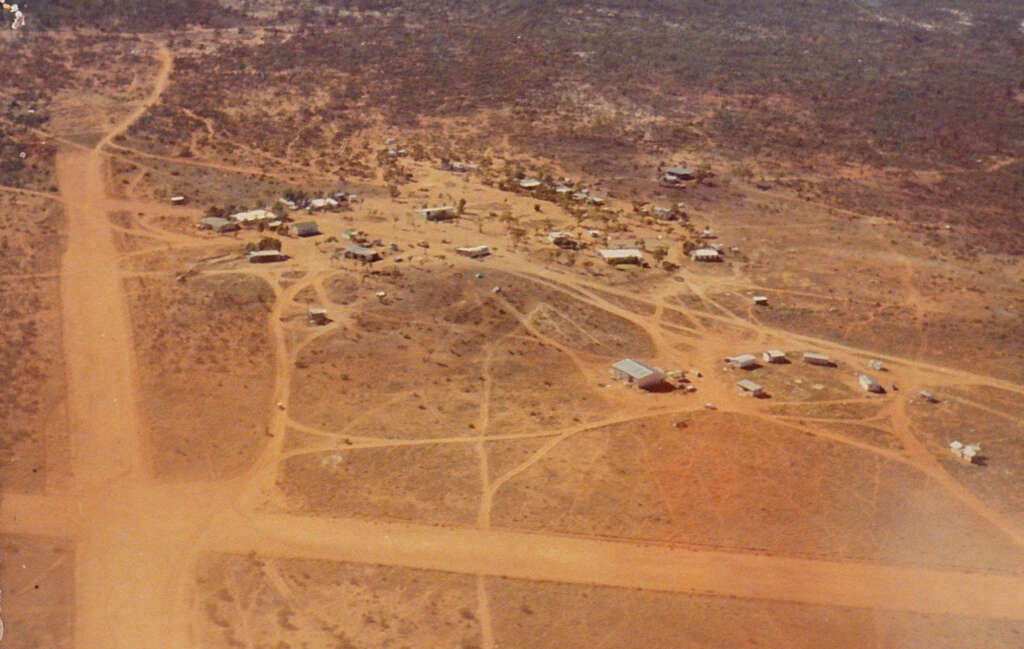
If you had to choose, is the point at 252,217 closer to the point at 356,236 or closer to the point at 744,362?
the point at 356,236

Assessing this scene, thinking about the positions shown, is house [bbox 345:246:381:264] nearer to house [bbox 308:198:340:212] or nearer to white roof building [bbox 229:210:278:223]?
white roof building [bbox 229:210:278:223]

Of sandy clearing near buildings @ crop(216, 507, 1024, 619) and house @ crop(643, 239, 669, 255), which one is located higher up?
sandy clearing near buildings @ crop(216, 507, 1024, 619)

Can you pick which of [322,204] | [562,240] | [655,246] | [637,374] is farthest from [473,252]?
[637,374]

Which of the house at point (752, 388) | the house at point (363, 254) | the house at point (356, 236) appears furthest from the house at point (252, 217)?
the house at point (752, 388)

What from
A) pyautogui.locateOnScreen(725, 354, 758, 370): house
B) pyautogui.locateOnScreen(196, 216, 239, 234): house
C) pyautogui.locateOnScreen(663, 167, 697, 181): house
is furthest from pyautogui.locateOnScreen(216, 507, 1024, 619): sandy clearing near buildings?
pyautogui.locateOnScreen(663, 167, 697, 181): house

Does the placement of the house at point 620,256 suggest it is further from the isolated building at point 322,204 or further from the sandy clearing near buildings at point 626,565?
the sandy clearing near buildings at point 626,565

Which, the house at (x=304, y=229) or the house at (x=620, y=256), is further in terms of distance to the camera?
the house at (x=304, y=229)
